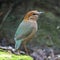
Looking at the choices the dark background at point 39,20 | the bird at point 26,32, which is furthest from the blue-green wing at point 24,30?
the dark background at point 39,20

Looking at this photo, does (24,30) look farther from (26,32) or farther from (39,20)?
(39,20)

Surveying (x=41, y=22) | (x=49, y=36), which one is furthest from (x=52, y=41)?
(x=41, y=22)

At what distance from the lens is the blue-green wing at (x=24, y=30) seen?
4.70 m

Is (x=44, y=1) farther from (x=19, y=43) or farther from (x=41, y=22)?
(x=19, y=43)

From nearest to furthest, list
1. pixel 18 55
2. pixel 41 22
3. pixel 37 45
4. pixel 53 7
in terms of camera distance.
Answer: pixel 18 55
pixel 37 45
pixel 41 22
pixel 53 7

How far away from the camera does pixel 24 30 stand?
4.77m

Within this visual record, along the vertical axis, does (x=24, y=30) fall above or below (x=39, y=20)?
below

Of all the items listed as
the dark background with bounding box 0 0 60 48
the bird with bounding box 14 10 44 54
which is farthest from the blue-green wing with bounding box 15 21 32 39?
the dark background with bounding box 0 0 60 48

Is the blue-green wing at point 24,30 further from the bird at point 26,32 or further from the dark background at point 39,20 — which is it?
the dark background at point 39,20

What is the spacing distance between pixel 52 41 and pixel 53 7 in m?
1.51

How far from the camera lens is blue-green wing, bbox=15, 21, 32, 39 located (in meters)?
4.70

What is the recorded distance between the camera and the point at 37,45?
7.31 metres

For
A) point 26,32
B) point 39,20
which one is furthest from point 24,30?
point 39,20

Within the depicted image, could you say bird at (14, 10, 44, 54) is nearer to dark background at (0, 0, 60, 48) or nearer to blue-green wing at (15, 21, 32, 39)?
blue-green wing at (15, 21, 32, 39)
